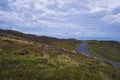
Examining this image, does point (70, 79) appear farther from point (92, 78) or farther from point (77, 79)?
point (92, 78)

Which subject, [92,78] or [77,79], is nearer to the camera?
[77,79]

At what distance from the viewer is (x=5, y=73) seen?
55.1 feet

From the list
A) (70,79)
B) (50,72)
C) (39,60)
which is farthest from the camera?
(39,60)

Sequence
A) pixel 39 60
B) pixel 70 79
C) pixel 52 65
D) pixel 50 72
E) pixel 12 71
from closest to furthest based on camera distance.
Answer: pixel 70 79 → pixel 12 71 → pixel 50 72 → pixel 52 65 → pixel 39 60

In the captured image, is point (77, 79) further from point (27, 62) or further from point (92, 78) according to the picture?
point (27, 62)

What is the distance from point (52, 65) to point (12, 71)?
18.8 feet

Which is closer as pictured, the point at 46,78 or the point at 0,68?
the point at 46,78

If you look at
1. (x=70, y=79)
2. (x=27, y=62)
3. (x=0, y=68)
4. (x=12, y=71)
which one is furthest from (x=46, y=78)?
(x=27, y=62)

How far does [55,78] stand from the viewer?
676 inches

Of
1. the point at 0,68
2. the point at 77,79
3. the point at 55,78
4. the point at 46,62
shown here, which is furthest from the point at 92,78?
the point at 0,68

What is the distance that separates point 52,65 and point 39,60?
8.06 feet

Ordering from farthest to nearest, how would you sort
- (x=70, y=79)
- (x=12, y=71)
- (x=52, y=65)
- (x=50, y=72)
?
(x=52, y=65) < (x=50, y=72) < (x=12, y=71) < (x=70, y=79)

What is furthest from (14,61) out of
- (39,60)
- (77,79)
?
(77,79)

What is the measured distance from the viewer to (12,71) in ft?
58.1
